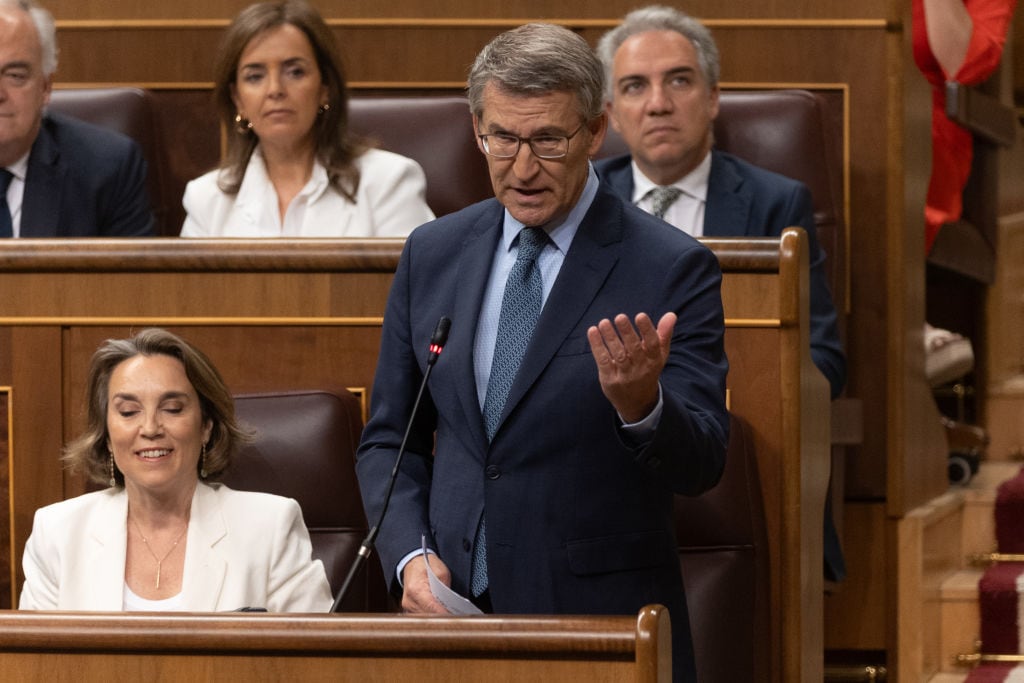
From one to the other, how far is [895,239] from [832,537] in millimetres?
375

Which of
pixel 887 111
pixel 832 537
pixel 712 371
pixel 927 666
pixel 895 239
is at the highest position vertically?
pixel 887 111

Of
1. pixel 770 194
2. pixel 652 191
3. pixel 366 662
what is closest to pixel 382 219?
pixel 652 191

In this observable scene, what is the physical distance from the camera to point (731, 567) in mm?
1342

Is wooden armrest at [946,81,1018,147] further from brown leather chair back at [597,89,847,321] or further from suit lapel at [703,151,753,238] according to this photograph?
suit lapel at [703,151,753,238]

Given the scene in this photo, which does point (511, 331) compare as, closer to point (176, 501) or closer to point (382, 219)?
point (176, 501)

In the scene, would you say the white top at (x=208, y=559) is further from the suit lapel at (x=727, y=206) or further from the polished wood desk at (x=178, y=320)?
the suit lapel at (x=727, y=206)

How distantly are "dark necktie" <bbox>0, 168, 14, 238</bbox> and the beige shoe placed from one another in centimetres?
104

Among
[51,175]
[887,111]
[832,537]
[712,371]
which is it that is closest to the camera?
[712,371]

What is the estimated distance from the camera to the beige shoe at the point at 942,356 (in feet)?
6.56

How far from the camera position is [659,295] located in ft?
3.42

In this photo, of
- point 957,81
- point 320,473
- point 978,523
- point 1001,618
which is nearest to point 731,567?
point 320,473

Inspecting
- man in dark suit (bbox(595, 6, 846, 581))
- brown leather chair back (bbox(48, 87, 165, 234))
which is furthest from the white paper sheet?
brown leather chair back (bbox(48, 87, 165, 234))

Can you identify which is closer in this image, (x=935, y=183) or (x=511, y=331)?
(x=511, y=331)

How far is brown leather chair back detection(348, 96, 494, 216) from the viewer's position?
1895mm
